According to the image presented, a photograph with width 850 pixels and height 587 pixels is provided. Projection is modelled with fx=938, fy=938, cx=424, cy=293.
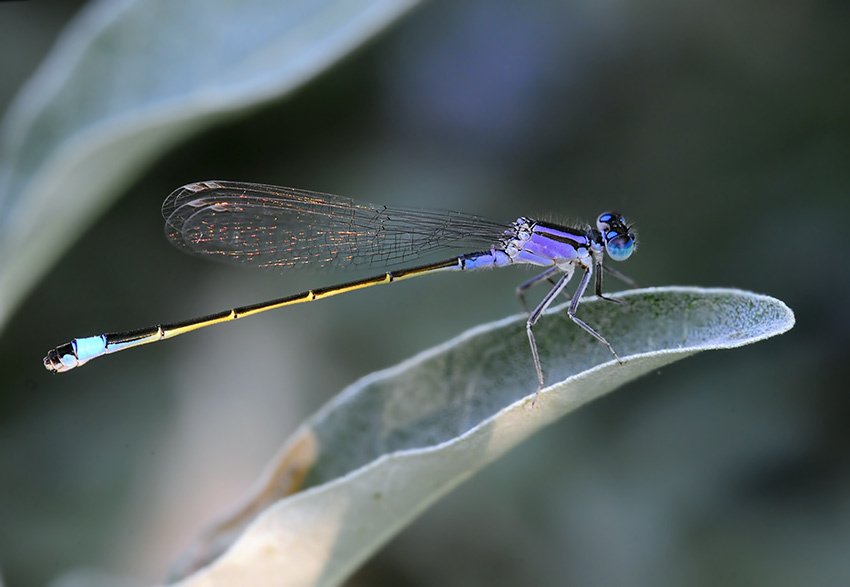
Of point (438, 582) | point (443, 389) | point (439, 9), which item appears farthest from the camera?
point (439, 9)

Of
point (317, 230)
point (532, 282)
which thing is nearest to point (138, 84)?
point (317, 230)

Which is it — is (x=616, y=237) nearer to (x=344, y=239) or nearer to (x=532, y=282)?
(x=532, y=282)

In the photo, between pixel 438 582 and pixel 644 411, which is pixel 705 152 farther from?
pixel 438 582

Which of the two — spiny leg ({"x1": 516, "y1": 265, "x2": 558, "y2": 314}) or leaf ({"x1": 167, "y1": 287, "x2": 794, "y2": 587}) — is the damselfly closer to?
spiny leg ({"x1": 516, "y1": 265, "x2": 558, "y2": 314})

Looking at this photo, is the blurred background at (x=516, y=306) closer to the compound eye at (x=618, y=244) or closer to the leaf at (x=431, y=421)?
the compound eye at (x=618, y=244)

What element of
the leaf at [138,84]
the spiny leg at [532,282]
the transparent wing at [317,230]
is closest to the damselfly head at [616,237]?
the spiny leg at [532,282]

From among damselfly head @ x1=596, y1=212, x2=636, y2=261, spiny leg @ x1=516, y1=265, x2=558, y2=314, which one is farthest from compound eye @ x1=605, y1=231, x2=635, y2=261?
spiny leg @ x1=516, y1=265, x2=558, y2=314

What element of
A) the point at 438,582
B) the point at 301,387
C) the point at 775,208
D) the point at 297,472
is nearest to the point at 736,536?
the point at 438,582
